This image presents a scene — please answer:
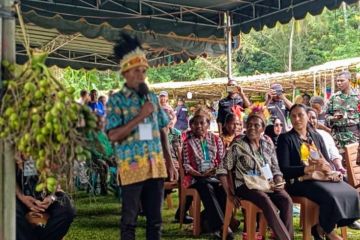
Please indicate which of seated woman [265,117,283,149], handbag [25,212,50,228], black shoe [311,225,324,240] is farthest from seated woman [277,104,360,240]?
handbag [25,212,50,228]

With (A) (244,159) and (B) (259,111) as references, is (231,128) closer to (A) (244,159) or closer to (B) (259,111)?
(B) (259,111)

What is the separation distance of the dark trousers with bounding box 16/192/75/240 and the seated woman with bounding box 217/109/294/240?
1500 mm

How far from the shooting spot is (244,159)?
457 cm

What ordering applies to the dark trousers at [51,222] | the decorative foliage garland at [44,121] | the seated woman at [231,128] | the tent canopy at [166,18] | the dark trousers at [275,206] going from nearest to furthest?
the decorative foliage garland at [44,121] → the dark trousers at [51,222] → the dark trousers at [275,206] → the seated woman at [231,128] → the tent canopy at [166,18]

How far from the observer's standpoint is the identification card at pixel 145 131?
3320mm

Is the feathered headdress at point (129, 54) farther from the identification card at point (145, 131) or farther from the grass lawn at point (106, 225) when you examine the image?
the grass lawn at point (106, 225)

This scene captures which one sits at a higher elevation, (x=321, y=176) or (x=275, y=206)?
(x=321, y=176)

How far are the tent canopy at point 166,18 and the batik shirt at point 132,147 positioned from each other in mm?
2879

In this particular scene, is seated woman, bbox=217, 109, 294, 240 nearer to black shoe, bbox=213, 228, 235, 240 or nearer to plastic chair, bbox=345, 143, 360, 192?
black shoe, bbox=213, 228, 235, 240

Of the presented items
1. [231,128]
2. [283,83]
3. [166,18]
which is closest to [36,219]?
[231,128]

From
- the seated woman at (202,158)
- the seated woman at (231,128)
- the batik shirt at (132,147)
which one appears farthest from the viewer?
the seated woman at (231,128)

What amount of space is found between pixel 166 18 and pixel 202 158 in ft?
8.87

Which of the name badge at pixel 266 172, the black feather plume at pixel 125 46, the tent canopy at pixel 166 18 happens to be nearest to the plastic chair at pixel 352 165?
the name badge at pixel 266 172

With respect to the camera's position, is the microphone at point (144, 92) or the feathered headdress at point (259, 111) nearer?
the microphone at point (144, 92)
